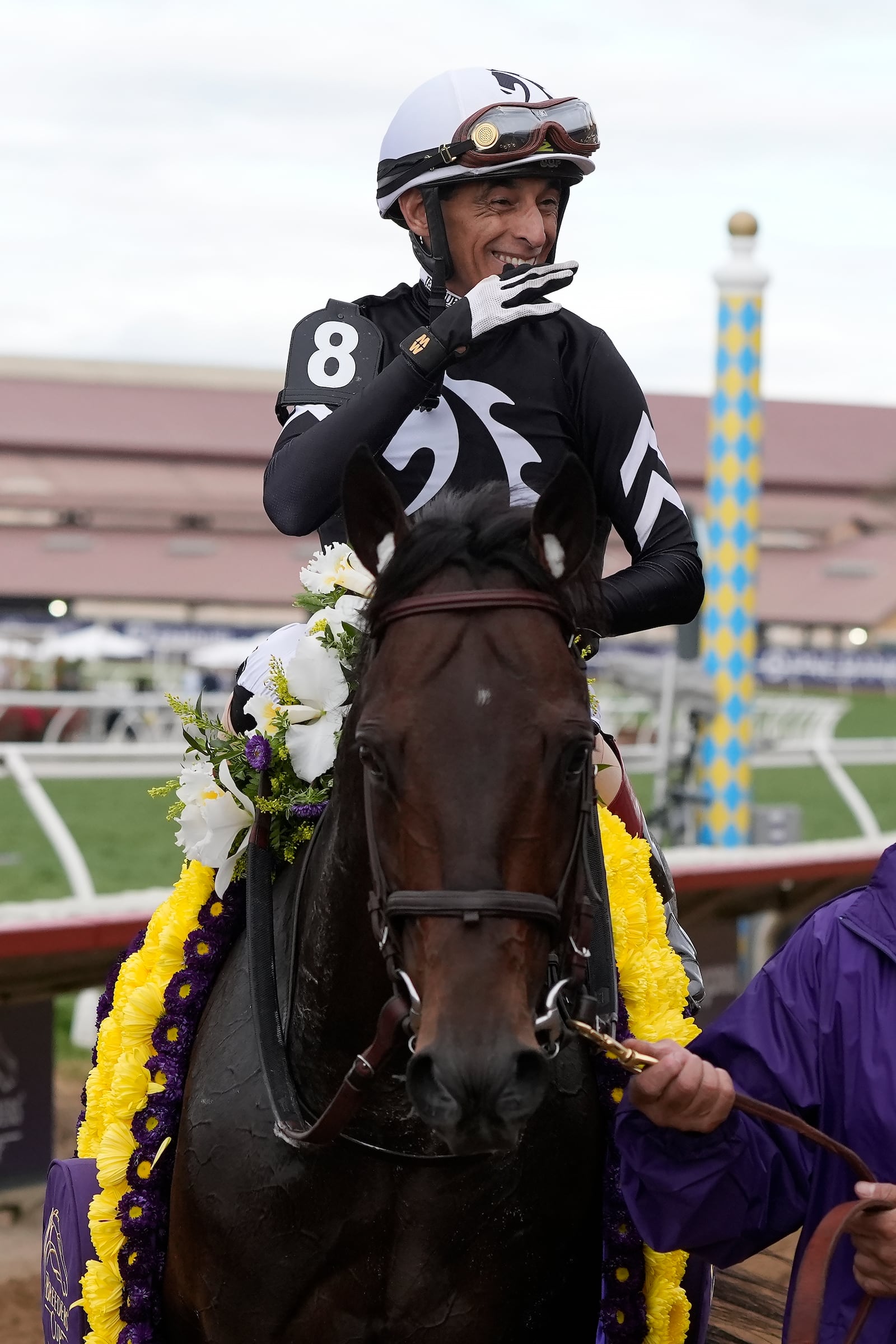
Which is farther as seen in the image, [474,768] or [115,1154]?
[115,1154]

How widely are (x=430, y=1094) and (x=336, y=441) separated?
1.13m

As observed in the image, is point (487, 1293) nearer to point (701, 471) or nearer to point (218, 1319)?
point (218, 1319)

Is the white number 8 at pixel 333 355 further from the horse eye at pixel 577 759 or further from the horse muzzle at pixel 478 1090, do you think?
the horse muzzle at pixel 478 1090

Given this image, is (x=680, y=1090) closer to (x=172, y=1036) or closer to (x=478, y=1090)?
(x=478, y=1090)

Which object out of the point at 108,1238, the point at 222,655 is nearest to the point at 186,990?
the point at 108,1238

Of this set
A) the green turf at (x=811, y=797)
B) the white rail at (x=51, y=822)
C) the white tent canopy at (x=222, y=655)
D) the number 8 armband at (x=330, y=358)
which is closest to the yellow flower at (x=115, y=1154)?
the number 8 armband at (x=330, y=358)

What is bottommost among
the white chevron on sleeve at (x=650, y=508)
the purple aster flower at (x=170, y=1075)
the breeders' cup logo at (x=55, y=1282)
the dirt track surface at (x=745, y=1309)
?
the dirt track surface at (x=745, y=1309)

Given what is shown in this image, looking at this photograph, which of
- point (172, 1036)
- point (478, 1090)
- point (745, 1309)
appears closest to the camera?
point (478, 1090)

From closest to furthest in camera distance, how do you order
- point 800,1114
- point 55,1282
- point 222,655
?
point 800,1114
point 55,1282
point 222,655

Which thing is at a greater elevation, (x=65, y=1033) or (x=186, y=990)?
(x=186, y=990)

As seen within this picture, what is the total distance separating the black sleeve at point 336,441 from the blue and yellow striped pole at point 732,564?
595 centimetres

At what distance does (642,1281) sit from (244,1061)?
2.37 ft

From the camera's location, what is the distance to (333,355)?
2.49 meters

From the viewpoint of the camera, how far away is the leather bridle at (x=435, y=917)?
5.26 ft
